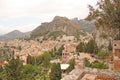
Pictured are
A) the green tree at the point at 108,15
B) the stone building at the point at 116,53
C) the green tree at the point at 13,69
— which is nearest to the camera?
the green tree at the point at 108,15

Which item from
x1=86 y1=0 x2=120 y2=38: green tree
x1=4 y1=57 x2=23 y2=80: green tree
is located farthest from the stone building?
x1=4 y1=57 x2=23 y2=80: green tree

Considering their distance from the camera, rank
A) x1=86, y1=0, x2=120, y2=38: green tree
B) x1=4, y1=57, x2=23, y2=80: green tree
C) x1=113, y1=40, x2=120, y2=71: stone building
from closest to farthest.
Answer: x1=86, y1=0, x2=120, y2=38: green tree
x1=113, y1=40, x2=120, y2=71: stone building
x1=4, y1=57, x2=23, y2=80: green tree

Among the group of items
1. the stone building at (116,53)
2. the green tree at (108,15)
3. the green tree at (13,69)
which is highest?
the green tree at (108,15)

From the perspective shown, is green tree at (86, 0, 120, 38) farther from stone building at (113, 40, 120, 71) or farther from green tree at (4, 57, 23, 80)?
green tree at (4, 57, 23, 80)

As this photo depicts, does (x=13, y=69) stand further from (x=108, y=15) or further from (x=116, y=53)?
(x=108, y=15)

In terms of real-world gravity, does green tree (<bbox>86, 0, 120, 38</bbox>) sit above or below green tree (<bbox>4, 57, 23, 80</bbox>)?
above

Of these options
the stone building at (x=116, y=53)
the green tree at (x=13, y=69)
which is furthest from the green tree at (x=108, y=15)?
the green tree at (x=13, y=69)

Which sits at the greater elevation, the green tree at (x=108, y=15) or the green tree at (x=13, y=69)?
the green tree at (x=108, y=15)

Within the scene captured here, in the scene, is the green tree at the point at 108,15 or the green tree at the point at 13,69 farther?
the green tree at the point at 13,69

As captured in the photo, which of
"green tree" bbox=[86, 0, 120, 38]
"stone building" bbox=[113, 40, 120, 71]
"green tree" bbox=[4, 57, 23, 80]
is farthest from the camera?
"green tree" bbox=[4, 57, 23, 80]

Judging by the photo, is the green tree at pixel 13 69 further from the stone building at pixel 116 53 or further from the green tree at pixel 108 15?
the green tree at pixel 108 15

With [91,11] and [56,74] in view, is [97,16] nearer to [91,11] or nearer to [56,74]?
[91,11]

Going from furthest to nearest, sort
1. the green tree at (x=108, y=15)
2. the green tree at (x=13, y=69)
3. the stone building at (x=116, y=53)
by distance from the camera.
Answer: the green tree at (x=13, y=69), the stone building at (x=116, y=53), the green tree at (x=108, y=15)

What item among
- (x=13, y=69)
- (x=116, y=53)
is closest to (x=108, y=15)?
(x=116, y=53)
